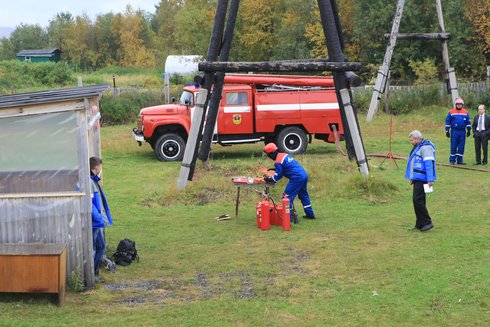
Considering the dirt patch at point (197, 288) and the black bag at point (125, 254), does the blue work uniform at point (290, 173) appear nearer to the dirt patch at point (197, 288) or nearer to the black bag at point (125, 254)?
the dirt patch at point (197, 288)

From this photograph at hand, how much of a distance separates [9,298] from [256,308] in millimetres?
2925

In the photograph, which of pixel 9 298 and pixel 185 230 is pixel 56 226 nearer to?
pixel 9 298

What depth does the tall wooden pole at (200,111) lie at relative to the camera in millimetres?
15211

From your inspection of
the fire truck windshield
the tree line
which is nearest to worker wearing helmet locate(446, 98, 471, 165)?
the fire truck windshield

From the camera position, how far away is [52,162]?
9.05 metres

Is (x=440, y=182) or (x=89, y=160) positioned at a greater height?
(x=89, y=160)

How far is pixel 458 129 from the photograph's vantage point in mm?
19469

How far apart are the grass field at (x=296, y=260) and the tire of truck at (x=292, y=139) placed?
4.18 meters

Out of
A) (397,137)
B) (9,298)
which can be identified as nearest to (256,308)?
(9,298)

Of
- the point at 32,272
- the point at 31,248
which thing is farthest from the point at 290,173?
the point at 32,272

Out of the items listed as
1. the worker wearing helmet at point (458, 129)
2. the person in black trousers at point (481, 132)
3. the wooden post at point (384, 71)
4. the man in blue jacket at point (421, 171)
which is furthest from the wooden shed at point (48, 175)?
the wooden post at point (384, 71)

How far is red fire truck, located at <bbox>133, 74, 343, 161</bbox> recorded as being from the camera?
72.1 feet

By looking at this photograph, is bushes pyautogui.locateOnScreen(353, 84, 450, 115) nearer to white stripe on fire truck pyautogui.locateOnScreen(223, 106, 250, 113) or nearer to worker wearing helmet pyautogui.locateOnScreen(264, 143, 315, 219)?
white stripe on fire truck pyautogui.locateOnScreen(223, 106, 250, 113)

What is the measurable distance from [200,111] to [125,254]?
5421 mm
